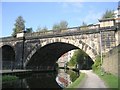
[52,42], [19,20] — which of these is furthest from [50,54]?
[19,20]

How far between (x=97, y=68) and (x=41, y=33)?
1333 centimetres

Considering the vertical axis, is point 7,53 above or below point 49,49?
below

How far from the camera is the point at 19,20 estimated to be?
84875mm

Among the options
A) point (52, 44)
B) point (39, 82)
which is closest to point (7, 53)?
point (52, 44)

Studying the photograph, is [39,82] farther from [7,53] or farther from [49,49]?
[7,53]

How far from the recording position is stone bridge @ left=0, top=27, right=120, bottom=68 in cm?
3027

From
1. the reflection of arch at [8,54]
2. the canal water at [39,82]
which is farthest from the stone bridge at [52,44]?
the canal water at [39,82]

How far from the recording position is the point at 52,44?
127ft

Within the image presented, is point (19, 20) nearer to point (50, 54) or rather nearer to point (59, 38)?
point (50, 54)

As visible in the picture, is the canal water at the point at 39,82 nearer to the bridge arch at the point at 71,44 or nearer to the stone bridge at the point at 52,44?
the bridge arch at the point at 71,44

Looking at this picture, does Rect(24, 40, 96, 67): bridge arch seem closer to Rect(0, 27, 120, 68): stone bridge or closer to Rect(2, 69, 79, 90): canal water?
Rect(0, 27, 120, 68): stone bridge

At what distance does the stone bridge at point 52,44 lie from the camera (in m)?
30.3

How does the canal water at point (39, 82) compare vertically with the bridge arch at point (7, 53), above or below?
below

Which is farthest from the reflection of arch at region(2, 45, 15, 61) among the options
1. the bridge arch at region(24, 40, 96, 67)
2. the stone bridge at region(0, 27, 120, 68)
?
the bridge arch at region(24, 40, 96, 67)
